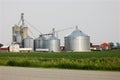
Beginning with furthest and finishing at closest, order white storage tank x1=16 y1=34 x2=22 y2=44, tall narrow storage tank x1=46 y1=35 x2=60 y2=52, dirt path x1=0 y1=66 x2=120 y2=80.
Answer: white storage tank x1=16 y1=34 x2=22 y2=44 → tall narrow storage tank x1=46 y1=35 x2=60 y2=52 → dirt path x1=0 y1=66 x2=120 y2=80

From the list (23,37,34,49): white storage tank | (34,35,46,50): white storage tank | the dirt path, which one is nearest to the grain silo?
(34,35,46,50): white storage tank

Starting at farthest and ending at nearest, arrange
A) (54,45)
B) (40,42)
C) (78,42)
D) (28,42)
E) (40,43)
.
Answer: (28,42), (40,42), (40,43), (54,45), (78,42)

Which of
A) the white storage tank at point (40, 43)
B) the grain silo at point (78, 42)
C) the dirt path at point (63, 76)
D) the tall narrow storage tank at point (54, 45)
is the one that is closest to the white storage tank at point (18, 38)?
the white storage tank at point (40, 43)

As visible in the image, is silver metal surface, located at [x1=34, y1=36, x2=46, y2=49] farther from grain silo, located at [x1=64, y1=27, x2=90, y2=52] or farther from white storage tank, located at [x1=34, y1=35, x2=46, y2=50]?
grain silo, located at [x1=64, y1=27, x2=90, y2=52]

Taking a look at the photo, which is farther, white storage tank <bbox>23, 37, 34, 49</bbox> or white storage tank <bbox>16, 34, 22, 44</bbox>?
white storage tank <bbox>16, 34, 22, 44</bbox>

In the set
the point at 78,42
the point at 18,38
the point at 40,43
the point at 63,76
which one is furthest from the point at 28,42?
the point at 63,76

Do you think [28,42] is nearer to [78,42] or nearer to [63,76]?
[78,42]

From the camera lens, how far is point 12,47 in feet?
374

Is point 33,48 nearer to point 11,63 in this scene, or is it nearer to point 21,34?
point 21,34

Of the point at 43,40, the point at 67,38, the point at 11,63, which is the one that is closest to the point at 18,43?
the point at 43,40

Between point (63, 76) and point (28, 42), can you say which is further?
point (28, 42)

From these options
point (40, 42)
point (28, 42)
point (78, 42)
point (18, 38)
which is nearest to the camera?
point (78, 42)

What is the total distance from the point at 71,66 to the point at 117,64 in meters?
3.69

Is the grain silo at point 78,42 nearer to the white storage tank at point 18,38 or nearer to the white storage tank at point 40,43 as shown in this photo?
the white storage tank at point 40,43
